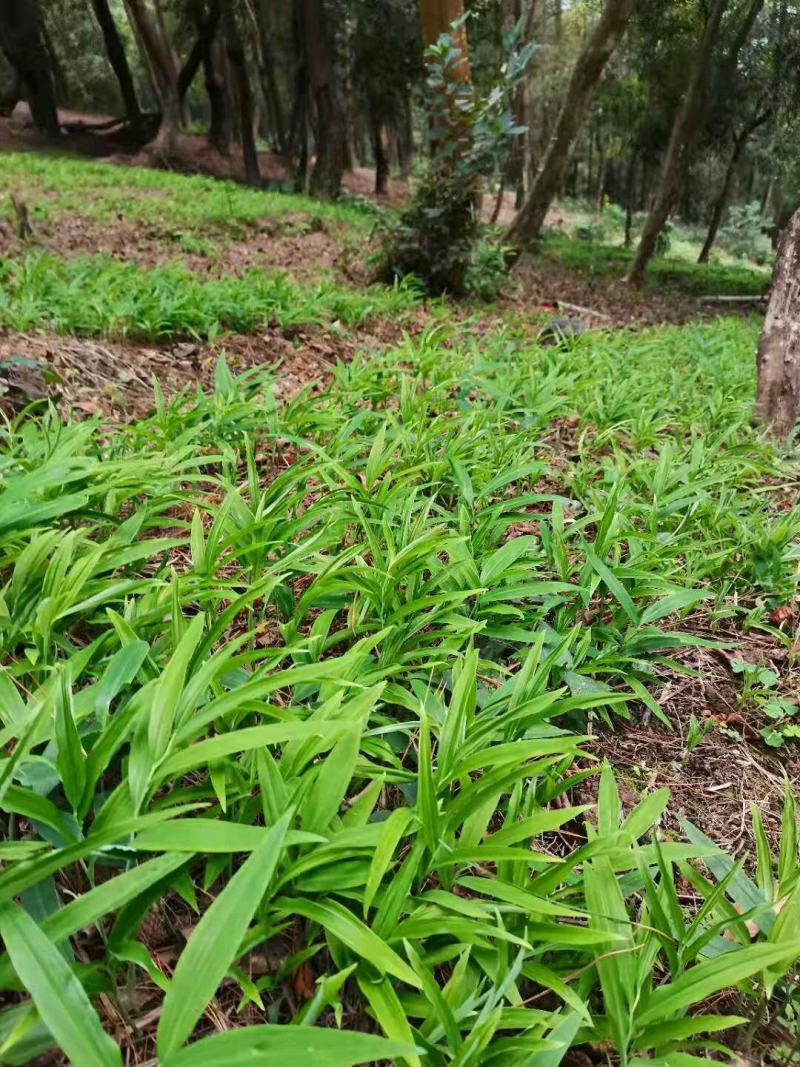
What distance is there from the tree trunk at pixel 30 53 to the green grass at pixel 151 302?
50.9 feet

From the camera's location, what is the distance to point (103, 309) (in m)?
3.33

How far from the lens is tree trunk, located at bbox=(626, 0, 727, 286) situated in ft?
32.2

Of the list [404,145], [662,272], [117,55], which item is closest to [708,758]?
[662,272]

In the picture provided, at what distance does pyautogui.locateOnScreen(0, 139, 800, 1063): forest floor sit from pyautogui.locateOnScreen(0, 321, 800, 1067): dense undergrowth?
0.02 m

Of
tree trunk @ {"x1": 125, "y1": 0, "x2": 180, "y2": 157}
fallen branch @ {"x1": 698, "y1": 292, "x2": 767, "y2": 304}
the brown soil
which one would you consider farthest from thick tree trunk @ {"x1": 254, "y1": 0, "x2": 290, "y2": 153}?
fallen branch @ {"x1": 698, "y1": 292, "x2": 767, "y2": 304}

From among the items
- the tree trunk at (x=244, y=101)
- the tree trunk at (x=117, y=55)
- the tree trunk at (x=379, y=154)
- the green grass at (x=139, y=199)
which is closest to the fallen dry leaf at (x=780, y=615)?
the green grass at (x=139, y=199)

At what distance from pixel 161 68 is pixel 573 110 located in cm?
897

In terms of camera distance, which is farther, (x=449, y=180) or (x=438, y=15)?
(x=438, y=15)

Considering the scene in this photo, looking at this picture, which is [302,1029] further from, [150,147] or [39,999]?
[150,147]

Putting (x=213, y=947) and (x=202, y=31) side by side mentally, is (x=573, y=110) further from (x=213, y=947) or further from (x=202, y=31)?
(x=202, y=31)

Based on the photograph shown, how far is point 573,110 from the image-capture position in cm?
803

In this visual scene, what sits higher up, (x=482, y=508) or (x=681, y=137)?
(x=681, y=137)

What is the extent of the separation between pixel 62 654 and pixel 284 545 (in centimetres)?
59

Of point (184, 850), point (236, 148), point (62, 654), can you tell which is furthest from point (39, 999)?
point (236, 148)
